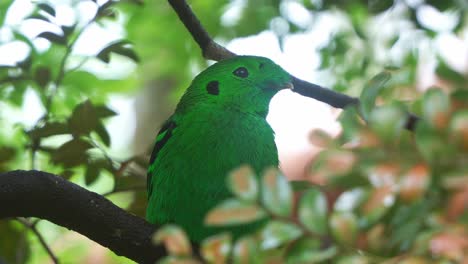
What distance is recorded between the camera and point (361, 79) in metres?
4.63

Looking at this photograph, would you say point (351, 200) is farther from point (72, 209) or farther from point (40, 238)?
point (40, 238)

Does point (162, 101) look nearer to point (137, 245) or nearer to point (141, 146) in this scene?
point (141, 146)

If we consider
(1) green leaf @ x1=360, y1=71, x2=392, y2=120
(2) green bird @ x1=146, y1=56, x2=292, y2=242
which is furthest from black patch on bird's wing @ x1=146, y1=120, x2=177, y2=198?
(1) green leaf @ x1=360, y1=71, x2=392, y2=120

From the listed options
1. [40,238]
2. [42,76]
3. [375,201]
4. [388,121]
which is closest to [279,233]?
[375,201]

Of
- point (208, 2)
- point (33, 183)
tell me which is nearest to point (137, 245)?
point (33, 183)

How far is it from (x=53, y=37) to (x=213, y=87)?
759mm

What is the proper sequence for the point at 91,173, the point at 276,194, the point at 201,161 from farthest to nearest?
the point at 91,173
the point at 201,161
the point at 276,194

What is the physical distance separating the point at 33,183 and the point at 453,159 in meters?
1.54

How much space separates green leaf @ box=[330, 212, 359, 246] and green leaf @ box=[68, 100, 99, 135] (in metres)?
1.97

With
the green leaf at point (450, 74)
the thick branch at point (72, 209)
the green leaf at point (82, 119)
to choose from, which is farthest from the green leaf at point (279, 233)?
the green leaf at point (82, 119)

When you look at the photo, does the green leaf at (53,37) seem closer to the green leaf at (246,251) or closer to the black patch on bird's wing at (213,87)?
the black patch on bird's wing at (213,87)

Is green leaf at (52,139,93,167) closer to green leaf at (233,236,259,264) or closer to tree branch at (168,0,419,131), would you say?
tree branch at (168,0,419,131)

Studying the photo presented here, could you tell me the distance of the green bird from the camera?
3.06m

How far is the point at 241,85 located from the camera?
3.48m
